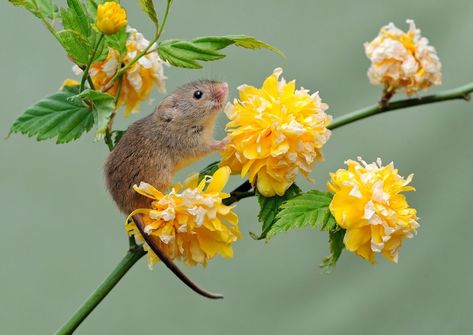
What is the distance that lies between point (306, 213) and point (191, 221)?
0.38 feet

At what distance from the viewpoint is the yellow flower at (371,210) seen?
746 mm

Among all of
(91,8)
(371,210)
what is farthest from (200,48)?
(371,210)

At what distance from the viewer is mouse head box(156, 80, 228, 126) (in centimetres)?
85

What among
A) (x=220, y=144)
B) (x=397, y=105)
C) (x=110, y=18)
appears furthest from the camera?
(x=397, y=105)

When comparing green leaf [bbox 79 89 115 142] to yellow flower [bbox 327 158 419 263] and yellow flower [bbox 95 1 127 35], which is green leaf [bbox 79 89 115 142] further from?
yellow flower [bbox 327 158 419 263]

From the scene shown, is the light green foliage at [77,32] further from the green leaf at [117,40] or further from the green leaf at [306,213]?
the green leaf at [306,213]

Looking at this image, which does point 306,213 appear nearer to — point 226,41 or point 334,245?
point 334,245

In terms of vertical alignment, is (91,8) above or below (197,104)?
above

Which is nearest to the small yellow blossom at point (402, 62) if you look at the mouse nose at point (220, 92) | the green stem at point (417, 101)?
the green stem at point (417, 101)

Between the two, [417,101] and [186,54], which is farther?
[417,101]

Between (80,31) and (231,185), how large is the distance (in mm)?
982

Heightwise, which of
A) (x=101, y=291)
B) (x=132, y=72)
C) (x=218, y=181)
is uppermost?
(x=132, y=72)

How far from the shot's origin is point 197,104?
850 mm

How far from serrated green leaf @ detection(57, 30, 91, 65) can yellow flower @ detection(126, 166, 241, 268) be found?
0.14 m
